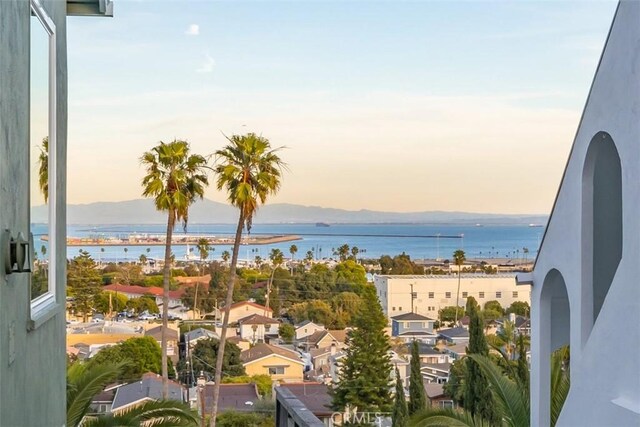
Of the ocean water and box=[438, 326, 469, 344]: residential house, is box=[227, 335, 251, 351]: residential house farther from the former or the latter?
the ocean water

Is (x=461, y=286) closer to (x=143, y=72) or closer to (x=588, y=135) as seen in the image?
(x=143, y=72)

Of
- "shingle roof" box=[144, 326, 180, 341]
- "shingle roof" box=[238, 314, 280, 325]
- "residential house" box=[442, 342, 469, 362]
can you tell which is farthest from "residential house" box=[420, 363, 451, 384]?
"shingle roof" box=[144, 326, 180, 341]

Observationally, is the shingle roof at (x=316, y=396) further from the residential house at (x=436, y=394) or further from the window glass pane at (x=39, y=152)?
the window glass pane at (x=39, y=152)

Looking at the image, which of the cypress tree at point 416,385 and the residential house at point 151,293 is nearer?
the cypress tree at point 416,385

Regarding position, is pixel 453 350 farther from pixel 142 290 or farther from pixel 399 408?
pixel 142 290

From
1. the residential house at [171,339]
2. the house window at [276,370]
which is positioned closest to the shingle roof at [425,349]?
the house window at [276,370]

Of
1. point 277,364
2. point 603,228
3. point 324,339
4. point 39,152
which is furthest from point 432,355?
point 39,152

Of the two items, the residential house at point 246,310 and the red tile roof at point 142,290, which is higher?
the red tile roof at point 142,290
